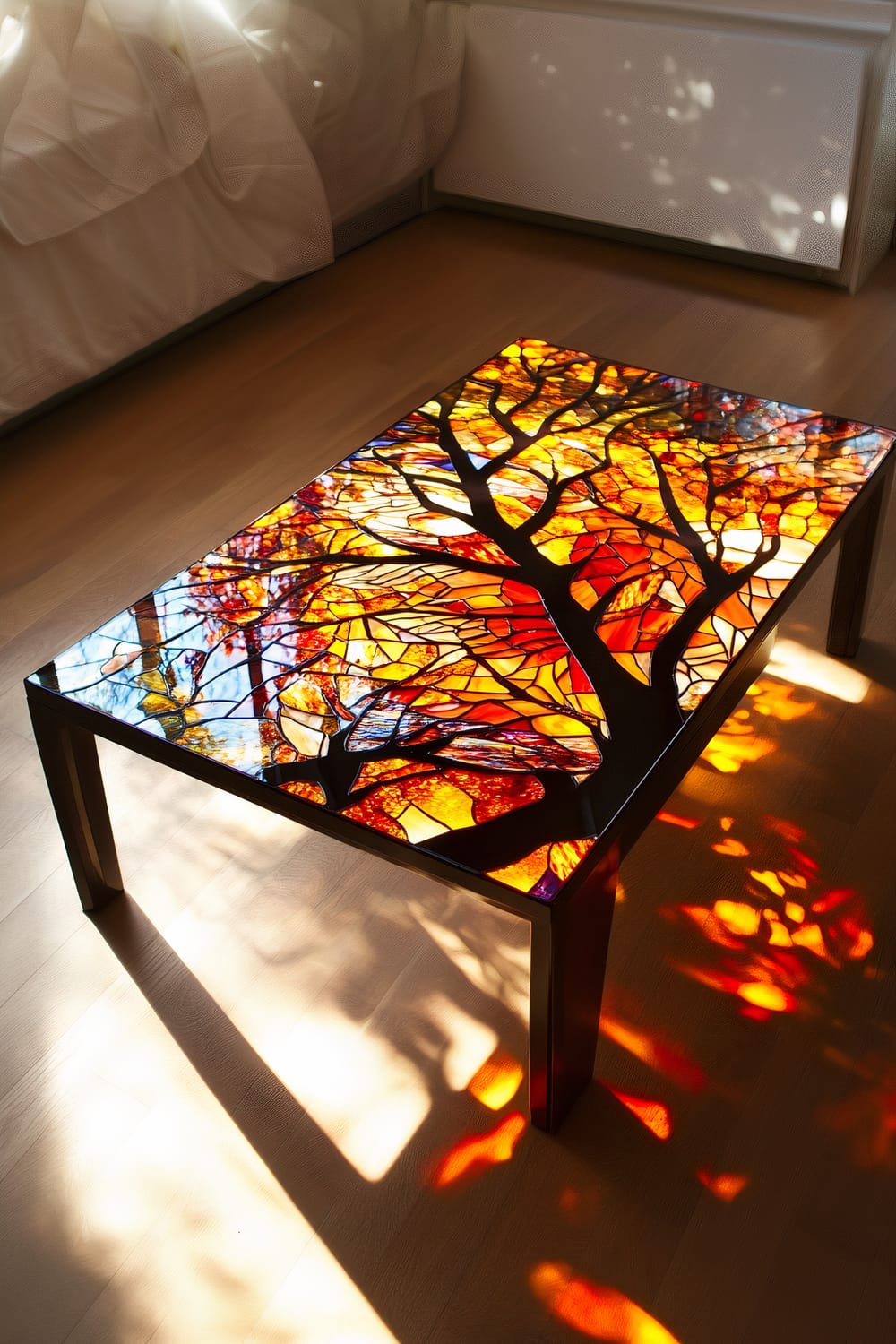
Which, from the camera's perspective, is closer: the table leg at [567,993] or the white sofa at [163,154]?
the table leg at [567,993]

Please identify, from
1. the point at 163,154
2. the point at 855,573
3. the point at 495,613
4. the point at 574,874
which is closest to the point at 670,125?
the point at 163,154

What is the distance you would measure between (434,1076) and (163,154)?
1.88m

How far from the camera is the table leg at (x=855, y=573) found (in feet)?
5.73

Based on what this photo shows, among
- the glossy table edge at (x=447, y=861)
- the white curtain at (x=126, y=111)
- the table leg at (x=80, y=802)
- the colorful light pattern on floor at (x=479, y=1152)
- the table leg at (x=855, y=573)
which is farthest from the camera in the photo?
the white curtain at (x=126, y=111)

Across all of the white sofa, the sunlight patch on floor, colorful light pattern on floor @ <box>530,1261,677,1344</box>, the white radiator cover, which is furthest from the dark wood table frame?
the white radiator cover

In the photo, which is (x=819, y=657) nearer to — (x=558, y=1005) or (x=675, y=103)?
(x=558, y=1005)

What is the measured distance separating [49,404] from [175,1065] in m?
1.65

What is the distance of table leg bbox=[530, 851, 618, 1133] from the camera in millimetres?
1109

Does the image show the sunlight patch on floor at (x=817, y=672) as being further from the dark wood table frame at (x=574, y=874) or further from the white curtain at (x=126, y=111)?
the white curtain at (x=126, y=111)

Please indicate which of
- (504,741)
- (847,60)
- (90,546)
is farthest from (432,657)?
(847,60)

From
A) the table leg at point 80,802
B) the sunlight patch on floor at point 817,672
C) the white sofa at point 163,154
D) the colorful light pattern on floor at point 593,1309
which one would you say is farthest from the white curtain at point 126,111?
the colorful light pattern on floor at point 593,1309

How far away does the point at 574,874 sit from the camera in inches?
42.8

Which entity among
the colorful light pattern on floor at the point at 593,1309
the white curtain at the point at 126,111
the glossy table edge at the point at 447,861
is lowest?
the colorful light pattern on floor at the point at 593,1309

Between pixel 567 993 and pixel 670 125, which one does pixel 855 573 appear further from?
pixel 670 125
